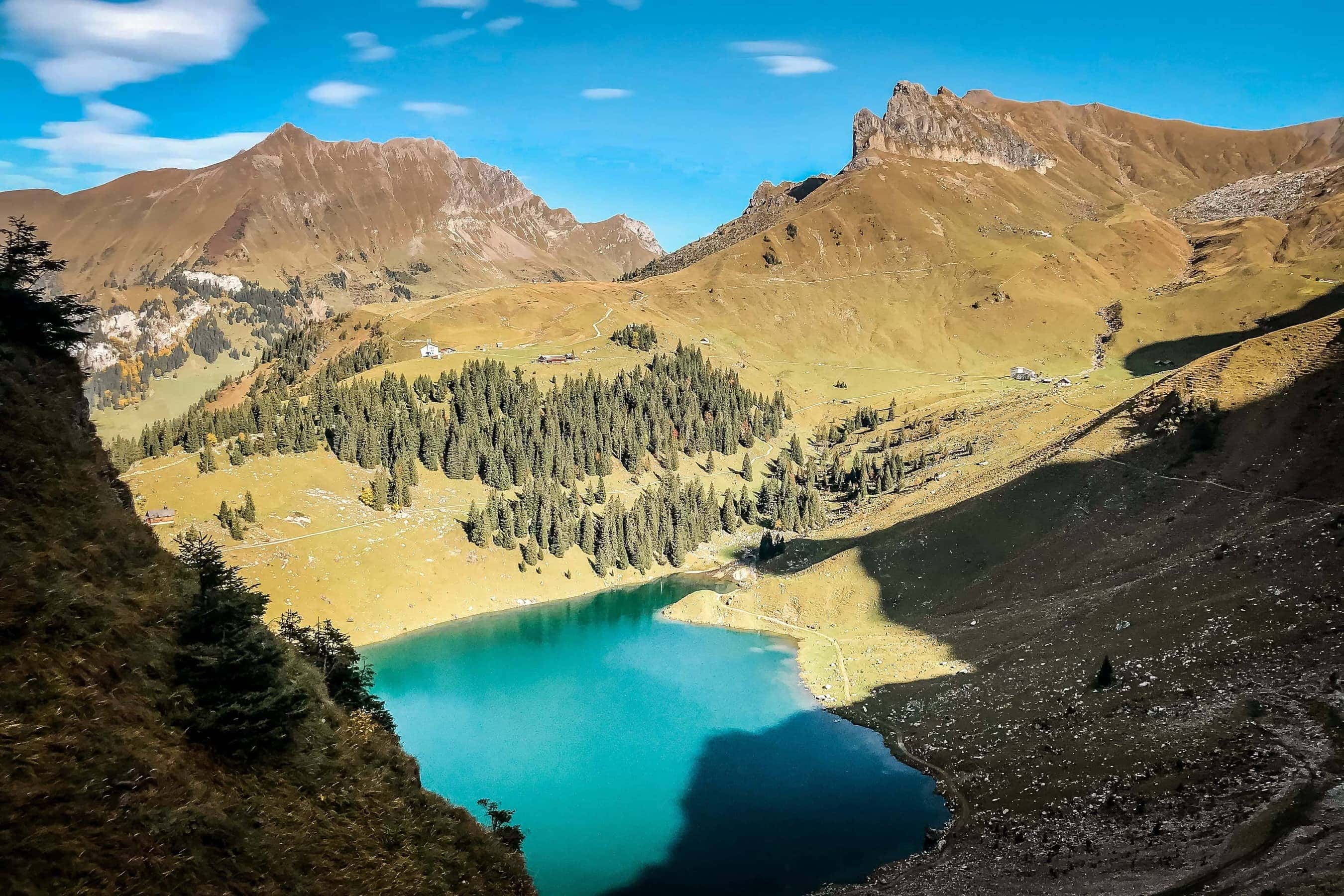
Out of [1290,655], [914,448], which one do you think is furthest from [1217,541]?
[914,448]

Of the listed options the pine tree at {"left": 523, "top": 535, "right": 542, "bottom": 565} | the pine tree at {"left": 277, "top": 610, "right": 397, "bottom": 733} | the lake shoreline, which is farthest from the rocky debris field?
the pine tree at {"left": 523, "top": 535, "right": 542, "bottom": 565}

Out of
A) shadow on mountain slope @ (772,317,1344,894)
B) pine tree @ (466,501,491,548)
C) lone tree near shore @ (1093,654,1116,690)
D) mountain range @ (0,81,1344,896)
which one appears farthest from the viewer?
pine tree @ (466,501,491,548)

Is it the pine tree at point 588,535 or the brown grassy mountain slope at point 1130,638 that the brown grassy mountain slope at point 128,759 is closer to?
the brown grassy mountain slope at point 1130,638

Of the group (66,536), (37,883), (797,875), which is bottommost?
(797,875)

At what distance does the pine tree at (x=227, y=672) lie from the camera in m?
20.0

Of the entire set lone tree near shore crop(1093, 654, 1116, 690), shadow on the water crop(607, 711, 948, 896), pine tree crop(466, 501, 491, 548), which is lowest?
shadow on the water crop(607, 711, 948, 896)

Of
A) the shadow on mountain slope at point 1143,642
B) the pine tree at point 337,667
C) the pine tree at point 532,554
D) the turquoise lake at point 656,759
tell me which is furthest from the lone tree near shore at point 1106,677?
the pine tree at point 532,554

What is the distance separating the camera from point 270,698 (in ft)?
67.8

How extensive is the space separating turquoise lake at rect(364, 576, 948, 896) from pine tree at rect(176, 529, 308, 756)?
3074cm

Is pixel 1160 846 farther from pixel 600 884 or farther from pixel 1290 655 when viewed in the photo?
pixel 600 884

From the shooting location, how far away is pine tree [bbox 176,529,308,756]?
19969 mm

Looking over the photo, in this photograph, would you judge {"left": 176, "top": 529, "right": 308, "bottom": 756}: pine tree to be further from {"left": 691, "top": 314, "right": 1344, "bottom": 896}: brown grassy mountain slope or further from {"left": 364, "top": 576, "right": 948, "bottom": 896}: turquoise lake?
{"left": 364, "top": 576, "right": 948, "bottom": 896}: turquoise lake

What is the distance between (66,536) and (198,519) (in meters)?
94.1

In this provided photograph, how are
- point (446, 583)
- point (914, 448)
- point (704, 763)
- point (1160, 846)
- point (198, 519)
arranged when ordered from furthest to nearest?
point (914, 448) < point (446, 583) < point (198, 519) < point (704, 763) < point (1160, 846)
